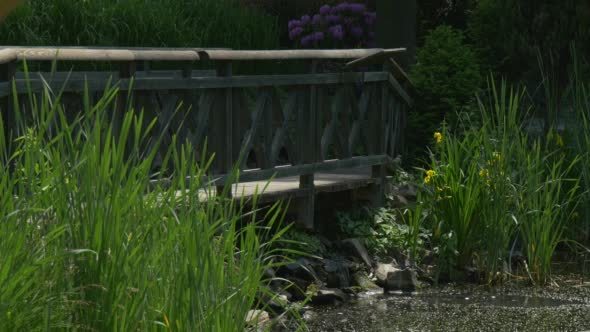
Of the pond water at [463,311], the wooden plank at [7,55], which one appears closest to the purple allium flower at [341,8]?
the pond water at [463,311]

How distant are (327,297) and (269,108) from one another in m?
1.43

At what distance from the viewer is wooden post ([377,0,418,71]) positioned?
465 inches

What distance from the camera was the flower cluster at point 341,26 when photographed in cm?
1446

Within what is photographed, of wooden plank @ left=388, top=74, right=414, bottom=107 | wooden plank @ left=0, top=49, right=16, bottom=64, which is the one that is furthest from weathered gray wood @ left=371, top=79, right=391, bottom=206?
wooden plank @ left=0, top=49, right=16, bottom=64

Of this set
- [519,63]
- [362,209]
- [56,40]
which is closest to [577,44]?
[519,63]

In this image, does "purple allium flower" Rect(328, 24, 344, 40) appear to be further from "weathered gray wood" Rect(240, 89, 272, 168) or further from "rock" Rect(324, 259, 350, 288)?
"rock" Rect(324, 259, 350, 288)

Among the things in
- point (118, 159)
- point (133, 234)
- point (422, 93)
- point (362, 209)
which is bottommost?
point (362, 209)

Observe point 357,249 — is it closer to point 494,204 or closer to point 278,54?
point 494,204

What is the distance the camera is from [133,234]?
377 centimetres

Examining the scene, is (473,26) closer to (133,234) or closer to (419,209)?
(419,209)

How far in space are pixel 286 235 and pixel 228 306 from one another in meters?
4.11

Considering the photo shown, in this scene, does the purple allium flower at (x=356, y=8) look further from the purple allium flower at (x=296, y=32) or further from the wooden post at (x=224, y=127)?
the wooden post at (x=224, y=127)

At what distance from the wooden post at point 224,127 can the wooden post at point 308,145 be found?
872mm

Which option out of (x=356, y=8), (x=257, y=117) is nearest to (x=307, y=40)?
(x=356, y=8)
